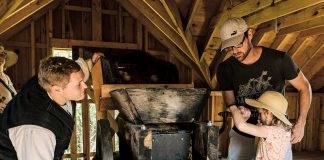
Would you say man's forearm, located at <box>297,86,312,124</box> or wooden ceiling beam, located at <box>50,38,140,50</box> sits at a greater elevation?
wooden ceiling beam, located at <box>50,38,140,50</box>

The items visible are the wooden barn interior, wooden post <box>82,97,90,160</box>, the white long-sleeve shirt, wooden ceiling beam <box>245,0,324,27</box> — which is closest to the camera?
the white long-sleeve shirt

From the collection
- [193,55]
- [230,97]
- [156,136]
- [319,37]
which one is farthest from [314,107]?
[156,136]

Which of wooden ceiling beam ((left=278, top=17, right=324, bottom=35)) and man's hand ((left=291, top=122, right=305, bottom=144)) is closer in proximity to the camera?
man's hand ((left=291, top=122, right=305, bottom=144))

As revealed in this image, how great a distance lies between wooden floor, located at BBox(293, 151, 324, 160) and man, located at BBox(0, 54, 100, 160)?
209 inches

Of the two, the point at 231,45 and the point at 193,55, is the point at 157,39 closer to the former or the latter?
the point at 193,55

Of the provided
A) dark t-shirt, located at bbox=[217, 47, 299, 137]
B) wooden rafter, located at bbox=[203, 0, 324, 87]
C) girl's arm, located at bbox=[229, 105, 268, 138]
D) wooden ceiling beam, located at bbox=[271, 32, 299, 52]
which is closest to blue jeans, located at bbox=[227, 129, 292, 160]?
dark t-shirt, located at bbox=[217, 47, 299, 137]

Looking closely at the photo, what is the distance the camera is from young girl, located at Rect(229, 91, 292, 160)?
147cm

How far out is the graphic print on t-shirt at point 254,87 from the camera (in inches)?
64.2

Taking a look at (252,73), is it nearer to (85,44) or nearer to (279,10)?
(279,10)

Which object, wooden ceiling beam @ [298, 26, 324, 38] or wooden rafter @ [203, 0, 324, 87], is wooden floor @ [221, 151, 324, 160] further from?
wooden rafter @ [203, 0, 324, 87]

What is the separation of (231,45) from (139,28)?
11.4ft

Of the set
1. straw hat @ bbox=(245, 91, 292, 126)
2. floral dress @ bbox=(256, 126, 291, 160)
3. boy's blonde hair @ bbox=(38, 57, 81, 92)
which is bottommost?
floral dress @ bbox=(256, 126, 291, 160)

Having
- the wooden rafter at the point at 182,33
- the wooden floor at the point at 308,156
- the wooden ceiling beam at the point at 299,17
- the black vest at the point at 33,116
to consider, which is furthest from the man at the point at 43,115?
the wooden floor at the point at 308,156

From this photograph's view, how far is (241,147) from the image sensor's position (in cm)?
179
